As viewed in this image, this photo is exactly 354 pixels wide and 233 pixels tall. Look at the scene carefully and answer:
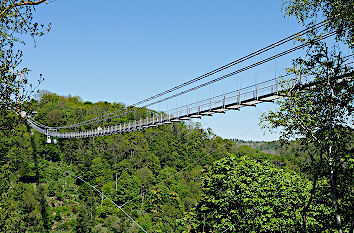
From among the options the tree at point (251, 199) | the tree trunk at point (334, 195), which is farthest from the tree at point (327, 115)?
the tree at point (251, 199)

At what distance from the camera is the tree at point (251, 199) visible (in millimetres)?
16756

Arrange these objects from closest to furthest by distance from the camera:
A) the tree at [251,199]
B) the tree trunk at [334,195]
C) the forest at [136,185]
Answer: the tree trunk at [334,195]
the tree at [251,199]
the forest at [136,185]

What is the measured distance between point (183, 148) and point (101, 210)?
35.4m

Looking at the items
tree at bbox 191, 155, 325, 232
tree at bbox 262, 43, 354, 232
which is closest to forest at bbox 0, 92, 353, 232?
tree at bbox 191, 155, 325, 232

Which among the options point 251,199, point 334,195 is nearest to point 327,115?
point 334,195

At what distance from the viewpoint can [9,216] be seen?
2786 cm

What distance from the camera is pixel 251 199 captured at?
727 inches

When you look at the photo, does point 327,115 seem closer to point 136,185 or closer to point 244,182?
point 244,182

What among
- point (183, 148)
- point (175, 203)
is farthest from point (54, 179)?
point (183, 148)

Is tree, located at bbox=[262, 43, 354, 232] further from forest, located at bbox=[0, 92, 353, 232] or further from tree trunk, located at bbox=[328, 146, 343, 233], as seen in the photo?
forest, located at bbox=[0, 92, 353, 232]

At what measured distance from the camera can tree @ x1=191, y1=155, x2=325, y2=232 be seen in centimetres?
1676

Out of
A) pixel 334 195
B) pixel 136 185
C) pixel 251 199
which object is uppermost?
pixel 334 195

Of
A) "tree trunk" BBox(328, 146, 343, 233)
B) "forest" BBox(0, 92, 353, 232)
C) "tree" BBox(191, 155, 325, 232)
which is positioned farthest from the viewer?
"forest" BBox(0, 92, 353, 232)

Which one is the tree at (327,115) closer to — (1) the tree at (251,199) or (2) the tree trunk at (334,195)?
(2) the tree trunk at (334,195)
